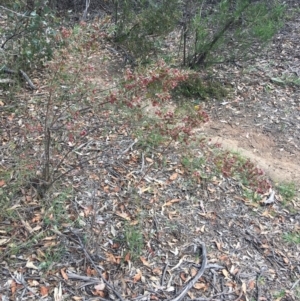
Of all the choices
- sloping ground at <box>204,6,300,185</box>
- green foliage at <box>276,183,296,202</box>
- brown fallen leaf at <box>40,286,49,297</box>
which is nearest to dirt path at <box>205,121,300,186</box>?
sloping ground at <box>204,6,300,185</box>

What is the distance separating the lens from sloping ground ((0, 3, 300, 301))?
2557 millimetres

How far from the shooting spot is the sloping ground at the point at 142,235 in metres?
2.56

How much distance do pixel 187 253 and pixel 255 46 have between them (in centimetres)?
398

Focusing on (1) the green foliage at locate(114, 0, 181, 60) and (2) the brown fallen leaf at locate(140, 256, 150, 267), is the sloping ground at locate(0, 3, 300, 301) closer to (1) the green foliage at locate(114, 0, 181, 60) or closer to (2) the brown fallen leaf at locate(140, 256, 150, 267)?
(2) the brown fallen leaf at locate(140, 256, 150, 267)

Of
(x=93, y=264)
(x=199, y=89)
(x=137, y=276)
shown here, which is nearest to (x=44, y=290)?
(x=93, y=264)

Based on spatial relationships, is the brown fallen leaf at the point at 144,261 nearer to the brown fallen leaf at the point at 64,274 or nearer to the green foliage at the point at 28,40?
the brown fallen leaf at the point at 64,274

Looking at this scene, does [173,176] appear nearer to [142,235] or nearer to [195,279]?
[142,235]

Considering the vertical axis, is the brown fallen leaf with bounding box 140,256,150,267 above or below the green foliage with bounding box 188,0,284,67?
below

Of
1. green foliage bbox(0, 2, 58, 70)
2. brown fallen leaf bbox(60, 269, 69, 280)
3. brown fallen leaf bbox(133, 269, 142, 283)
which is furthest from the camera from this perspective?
green foliage bbox(0, 2, 58, 70)

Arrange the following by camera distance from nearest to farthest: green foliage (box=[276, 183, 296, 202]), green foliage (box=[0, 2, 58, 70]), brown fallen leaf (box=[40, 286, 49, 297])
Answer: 1. brown fallen leaf (box=[40, 286, 49, 297])
2. green foliage (box=[276, 183, 296, 202])
3. green foliage (box=[0, 2, 58, 70])

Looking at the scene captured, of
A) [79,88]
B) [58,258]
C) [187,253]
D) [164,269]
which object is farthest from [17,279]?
[79,88]

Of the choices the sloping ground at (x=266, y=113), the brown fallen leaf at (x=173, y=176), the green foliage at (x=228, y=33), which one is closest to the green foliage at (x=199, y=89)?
the sloping ground at (x=266, y=113)

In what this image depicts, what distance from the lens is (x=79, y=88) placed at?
159 inches

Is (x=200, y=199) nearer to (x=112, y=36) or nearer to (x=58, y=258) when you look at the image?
(x=58, y=258)
